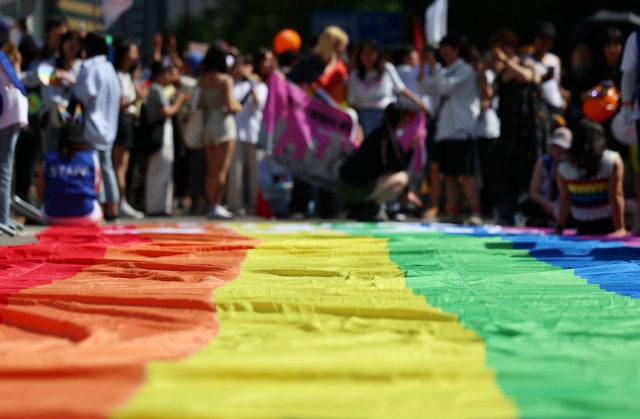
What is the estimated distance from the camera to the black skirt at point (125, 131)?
1031 cm

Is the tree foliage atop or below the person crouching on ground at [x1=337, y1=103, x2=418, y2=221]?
atop

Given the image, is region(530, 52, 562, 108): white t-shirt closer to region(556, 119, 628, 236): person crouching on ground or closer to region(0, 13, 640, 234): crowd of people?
region(0, 13, 640, 234): crowd of people

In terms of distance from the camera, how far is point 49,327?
3.37 m

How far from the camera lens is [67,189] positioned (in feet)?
26.6

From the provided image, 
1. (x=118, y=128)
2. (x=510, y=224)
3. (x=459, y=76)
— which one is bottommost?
(x=510, y=224)

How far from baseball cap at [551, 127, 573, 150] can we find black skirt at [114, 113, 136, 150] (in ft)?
14.3

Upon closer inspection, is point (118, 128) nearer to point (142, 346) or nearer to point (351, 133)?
point (351, 133)

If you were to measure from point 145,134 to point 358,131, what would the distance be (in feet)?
7.72

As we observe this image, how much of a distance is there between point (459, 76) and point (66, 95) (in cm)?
373

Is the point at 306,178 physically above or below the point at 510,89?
below

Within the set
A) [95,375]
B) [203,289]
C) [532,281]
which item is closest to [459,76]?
[532,281]

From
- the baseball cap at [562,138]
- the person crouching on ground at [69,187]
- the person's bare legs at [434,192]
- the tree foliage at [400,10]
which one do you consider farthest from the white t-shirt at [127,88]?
the tree foliage at [400,10]

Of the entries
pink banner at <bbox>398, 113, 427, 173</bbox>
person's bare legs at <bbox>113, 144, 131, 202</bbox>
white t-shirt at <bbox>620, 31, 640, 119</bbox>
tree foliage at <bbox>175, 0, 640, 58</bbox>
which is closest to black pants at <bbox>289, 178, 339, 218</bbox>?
pink banner at <bbox>398, 113, 427, 173</bbox>

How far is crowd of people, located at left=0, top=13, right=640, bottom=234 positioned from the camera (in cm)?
809
